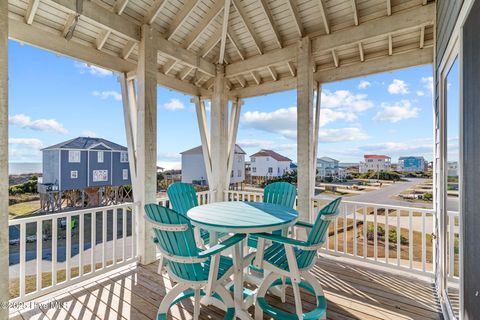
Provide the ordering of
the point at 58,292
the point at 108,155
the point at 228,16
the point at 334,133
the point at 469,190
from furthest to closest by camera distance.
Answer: the point at 108,155
the point at 334,133
the point at 228,16
the point at 58,292
the point at 469,190

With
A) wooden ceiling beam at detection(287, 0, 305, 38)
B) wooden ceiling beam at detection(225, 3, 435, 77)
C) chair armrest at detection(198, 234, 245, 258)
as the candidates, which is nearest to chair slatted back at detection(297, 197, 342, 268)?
chair armrest at detection(198, 234, 245, 258)

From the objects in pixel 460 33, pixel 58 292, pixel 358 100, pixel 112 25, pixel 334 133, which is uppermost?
pixel 112 25

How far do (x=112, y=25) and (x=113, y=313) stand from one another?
11.4 feet

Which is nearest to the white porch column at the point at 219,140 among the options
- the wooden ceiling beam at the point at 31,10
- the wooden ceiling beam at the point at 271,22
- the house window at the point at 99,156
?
the wooden ceiling beam at the point at 271,22

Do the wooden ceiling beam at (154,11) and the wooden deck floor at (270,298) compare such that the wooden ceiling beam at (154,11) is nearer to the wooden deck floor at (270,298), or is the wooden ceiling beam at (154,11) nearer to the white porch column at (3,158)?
the white porch column at (3,158)

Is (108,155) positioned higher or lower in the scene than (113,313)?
higher

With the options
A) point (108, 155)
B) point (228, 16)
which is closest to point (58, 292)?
point (228, 16)

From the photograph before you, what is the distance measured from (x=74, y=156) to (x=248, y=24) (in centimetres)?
725

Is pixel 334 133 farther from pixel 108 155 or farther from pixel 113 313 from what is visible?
pixel 108 155

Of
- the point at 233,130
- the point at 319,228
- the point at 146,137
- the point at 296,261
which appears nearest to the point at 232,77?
the point at 233,130

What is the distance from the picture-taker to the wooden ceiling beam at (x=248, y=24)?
3760mm

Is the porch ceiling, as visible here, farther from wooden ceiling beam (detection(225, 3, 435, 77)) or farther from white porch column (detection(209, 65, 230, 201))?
white porch column (detection(209, 65, 230, 201))

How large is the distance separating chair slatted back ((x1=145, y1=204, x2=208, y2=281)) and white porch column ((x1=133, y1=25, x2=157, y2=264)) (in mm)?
1760

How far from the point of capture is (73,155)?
789 cm
